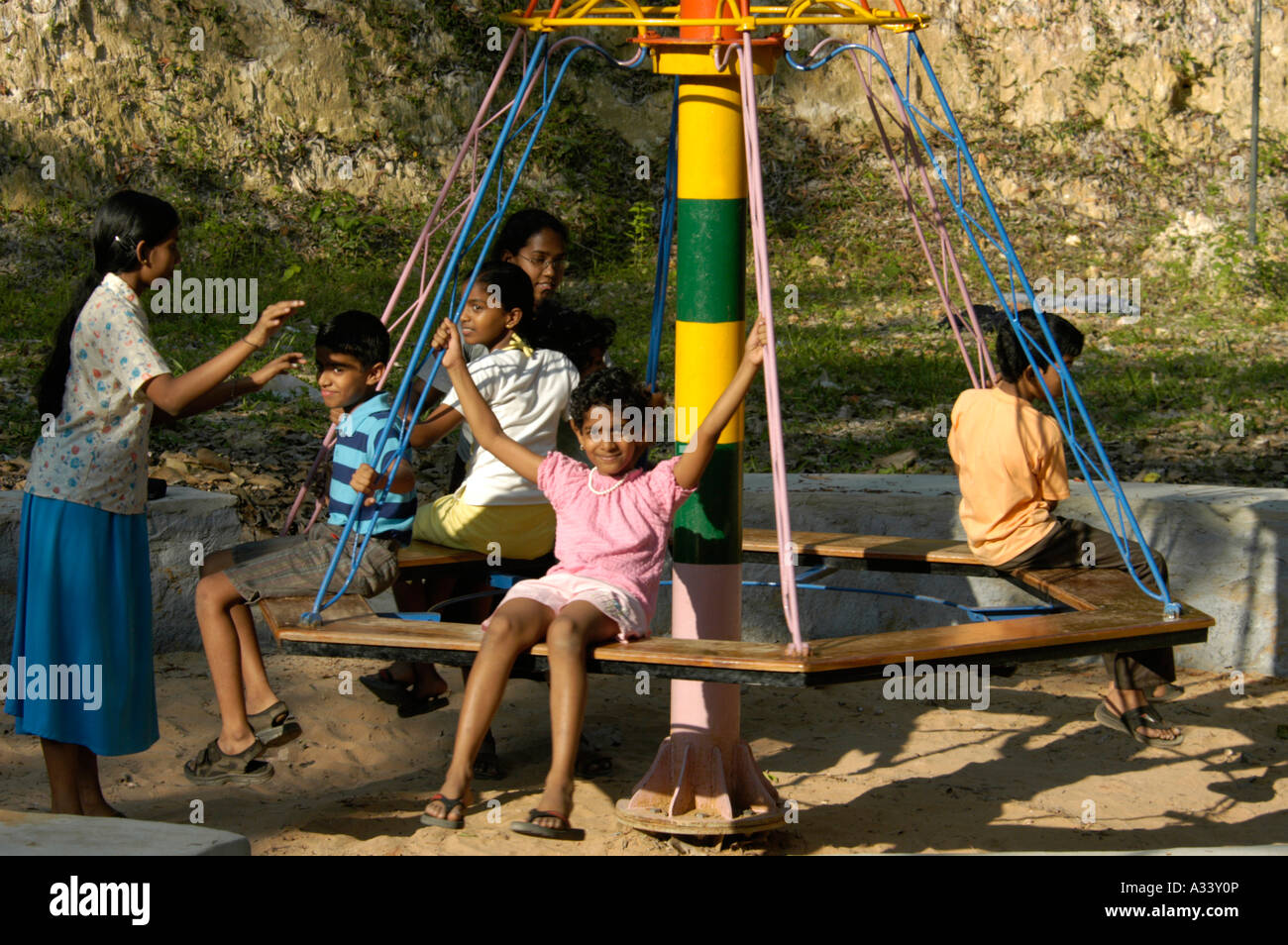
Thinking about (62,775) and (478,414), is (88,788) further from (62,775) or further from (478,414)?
(478,414)

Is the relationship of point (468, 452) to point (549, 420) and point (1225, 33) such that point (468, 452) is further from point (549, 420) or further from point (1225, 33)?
point (1225, 33)

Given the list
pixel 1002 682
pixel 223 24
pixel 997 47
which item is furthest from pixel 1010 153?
pixel 1002 682

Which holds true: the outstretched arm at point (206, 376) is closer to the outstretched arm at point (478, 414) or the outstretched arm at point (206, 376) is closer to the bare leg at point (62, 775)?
the outstretched arm at point (478, 414)

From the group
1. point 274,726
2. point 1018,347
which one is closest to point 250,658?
point 274,726

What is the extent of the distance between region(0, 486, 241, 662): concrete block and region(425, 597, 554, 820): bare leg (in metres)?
2.39

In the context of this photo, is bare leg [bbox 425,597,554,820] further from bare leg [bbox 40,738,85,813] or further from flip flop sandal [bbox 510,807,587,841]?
bare leg [bbox 40,738,85,813]

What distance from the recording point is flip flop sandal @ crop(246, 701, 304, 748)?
3.79 m

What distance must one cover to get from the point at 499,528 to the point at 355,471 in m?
0.58

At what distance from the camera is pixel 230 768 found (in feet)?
12.3

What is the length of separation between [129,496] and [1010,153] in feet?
33.0

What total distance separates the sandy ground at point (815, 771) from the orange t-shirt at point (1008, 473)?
2.56ft

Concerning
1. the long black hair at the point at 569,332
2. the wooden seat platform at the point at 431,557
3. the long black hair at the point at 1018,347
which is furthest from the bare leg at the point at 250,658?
the long black hair at the point at 1018,347

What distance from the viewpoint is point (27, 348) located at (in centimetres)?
859

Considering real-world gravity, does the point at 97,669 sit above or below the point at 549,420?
below
